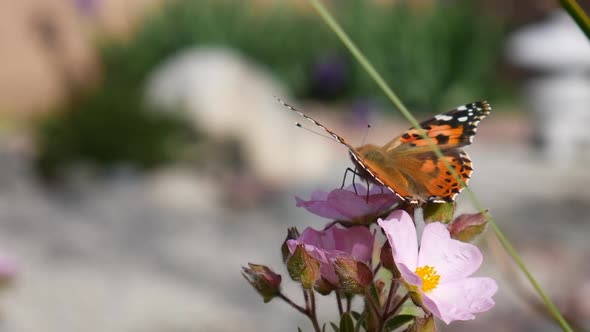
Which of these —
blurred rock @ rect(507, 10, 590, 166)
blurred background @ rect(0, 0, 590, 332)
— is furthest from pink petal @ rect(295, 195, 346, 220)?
blurred rock @ rect(507, 10, 590, 166)

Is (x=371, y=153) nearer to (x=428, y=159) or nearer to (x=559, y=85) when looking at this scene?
(x=428, y=159)

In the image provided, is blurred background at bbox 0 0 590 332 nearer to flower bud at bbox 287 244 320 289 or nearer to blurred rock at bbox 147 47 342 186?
blurred rock at bbox 147 47 342 186

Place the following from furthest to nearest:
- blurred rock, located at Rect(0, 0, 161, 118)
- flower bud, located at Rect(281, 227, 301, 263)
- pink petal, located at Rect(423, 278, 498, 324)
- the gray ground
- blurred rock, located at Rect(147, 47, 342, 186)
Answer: blurred rock, located at Rect(0, 0, 161, 118) → blurred rock, located at Rect(147, 47, 342, 186) → the gray ground → flower bud, located at Rect(281, 227, 301, 263) → pink petal, located at Rect(423, 278, 498, 324)

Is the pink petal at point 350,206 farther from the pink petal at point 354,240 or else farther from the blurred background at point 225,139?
the blurred background at point 225,139

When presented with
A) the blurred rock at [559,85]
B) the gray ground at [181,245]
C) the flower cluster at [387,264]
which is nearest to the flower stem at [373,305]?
the flower cluster at [387,264]

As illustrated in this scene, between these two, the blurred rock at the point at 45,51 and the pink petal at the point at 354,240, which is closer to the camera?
the pink petal at the point at 354,240

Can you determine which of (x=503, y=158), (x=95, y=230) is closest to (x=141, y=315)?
(x=95, y=230)
